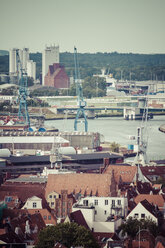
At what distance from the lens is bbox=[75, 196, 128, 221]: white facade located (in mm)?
12610

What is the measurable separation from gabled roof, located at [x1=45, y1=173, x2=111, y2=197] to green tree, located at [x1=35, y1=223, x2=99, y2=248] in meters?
3.79

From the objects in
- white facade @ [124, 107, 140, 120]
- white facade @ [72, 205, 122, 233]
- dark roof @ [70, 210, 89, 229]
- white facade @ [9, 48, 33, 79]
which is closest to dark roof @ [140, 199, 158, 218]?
white facade @ [72, 205, 122, 233]

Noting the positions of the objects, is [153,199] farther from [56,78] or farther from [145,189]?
[56,78]

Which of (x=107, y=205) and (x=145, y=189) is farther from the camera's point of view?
(x=145, y=189)

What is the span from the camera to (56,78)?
65.2 metres

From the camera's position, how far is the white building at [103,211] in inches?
452

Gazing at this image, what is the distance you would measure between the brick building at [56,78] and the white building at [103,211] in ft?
171

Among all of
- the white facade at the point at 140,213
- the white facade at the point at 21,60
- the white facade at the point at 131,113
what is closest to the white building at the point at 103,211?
the white facade at the point at 140,213

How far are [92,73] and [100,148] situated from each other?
156ft

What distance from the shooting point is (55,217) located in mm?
12281

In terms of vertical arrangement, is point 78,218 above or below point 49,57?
below

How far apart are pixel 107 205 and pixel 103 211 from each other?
0.60 ft

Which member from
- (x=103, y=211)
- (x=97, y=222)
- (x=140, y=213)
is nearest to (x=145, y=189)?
(x=103, y=211)

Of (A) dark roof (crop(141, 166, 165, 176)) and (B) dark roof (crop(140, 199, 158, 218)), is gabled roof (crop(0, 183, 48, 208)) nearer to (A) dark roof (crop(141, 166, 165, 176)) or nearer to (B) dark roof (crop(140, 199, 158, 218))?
(B) dark roof (crop(140, 199, 158, 218))
